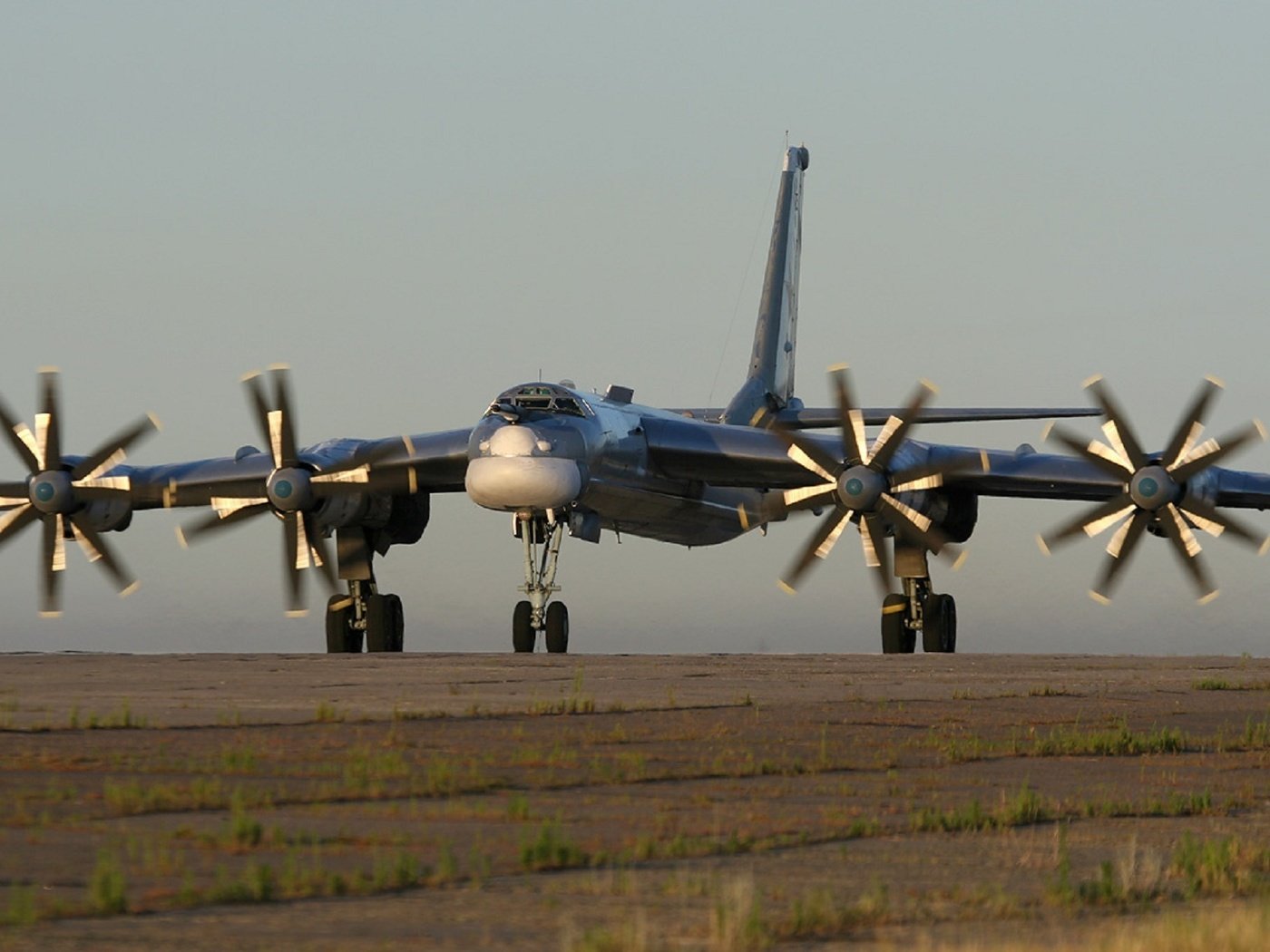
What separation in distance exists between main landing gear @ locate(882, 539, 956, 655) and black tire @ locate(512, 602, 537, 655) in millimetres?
6294

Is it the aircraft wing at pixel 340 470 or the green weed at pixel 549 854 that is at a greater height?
the aircraft wing at pixel 340 470

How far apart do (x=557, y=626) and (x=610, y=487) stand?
303cm

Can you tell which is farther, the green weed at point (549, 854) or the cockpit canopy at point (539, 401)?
the cockpit canopy at point (539, 401)

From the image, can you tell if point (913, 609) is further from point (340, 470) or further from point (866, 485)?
point (340, 470)

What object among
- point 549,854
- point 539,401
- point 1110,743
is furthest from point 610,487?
point 549,854

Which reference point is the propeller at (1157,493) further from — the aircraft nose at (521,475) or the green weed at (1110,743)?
the green weed at (1110,743)

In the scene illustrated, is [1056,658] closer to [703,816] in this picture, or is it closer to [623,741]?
[623,741]

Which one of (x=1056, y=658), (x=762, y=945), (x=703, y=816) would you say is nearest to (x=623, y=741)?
(x=703, y=816)

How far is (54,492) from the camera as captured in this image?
3206 centimetres

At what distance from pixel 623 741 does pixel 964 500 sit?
66.4 ft

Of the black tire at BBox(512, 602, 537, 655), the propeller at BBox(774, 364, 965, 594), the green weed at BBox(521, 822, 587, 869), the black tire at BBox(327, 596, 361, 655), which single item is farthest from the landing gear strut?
the green weed at BBox(521, 822, 587, 869)

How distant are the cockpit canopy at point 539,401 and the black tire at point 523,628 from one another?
295 centimetres

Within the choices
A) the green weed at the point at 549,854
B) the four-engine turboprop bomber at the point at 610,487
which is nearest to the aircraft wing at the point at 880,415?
the four-engine turboprop bomber at the point at 610,487

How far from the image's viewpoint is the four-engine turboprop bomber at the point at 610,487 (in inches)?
1141
